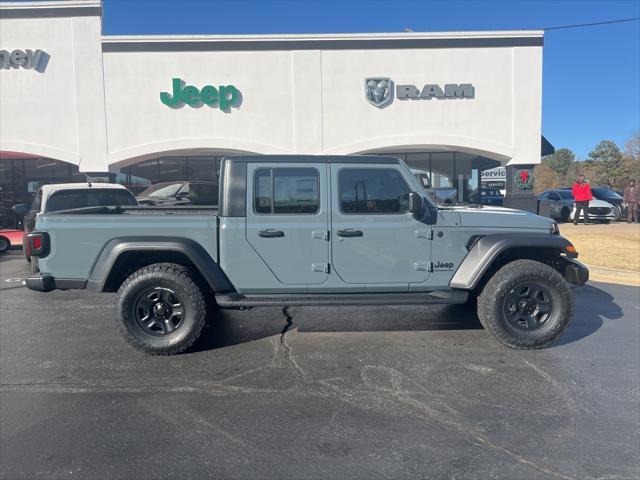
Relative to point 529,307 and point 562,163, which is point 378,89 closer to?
point 529,307

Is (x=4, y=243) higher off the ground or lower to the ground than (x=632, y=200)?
lower

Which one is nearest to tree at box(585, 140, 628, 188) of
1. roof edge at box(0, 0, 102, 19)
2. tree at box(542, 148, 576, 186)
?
tree at box(542, 148, 576, 186)

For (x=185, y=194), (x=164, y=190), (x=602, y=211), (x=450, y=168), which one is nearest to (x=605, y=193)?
(x=602, y=211)

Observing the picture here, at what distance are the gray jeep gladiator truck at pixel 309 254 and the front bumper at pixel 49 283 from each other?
1 cm

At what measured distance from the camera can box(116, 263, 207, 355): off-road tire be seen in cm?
465

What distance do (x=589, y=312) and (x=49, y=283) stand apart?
645cm

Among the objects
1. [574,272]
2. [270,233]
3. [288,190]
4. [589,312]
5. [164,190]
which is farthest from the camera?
[164,190]

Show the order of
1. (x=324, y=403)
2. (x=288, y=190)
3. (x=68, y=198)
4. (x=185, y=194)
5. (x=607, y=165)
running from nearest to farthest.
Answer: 1. (x=324, y=403)
2. (x=288, y=190)
3. (x=68, y=198)
4. (x=185, y=194)
5. (x=607, y=165)

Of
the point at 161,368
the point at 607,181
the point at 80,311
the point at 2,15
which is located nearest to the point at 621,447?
the point at 161,368

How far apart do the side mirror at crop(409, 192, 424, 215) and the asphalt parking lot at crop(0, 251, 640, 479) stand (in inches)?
56.2

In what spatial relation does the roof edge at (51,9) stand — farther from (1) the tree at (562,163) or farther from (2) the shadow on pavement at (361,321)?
(1) the tree at (562,163)

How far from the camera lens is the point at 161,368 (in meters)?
4.46

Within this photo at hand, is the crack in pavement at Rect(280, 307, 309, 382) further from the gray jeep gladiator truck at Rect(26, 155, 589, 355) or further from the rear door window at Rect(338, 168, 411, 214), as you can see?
the rear door window at Rect(338, 168, 411, 214)

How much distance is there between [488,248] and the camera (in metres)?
4.75
